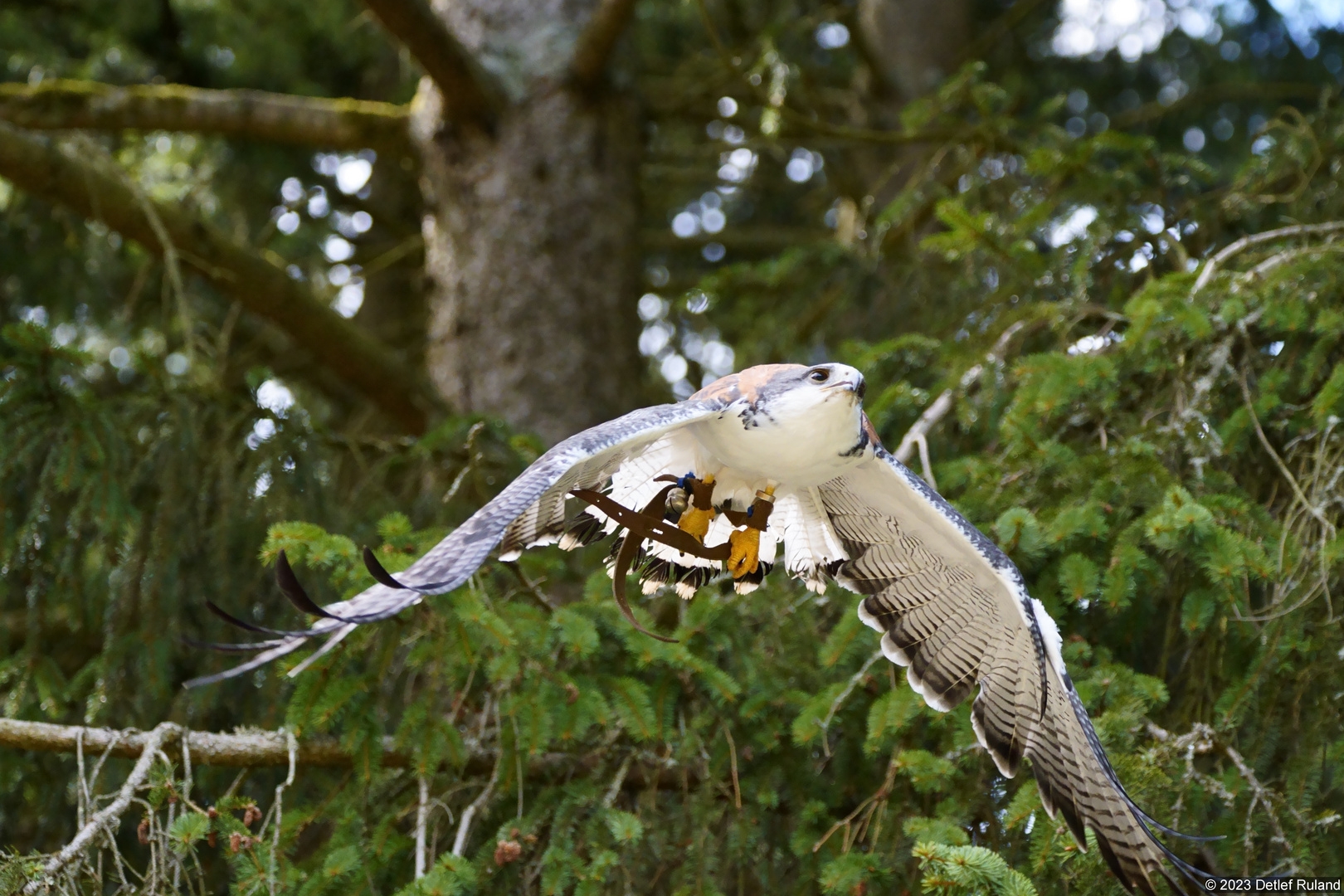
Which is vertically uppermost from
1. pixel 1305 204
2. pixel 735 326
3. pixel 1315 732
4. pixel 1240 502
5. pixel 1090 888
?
pixel 735 326

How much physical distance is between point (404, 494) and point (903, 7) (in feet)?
17.4

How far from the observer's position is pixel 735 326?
21.7 ft

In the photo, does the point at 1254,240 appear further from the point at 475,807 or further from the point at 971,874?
the point at 475,807

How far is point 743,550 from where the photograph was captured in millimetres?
3033

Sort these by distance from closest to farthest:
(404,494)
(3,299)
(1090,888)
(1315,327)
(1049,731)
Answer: (1090,888)
(1049,731)
(1315,327)
(404,494)
(3,299)

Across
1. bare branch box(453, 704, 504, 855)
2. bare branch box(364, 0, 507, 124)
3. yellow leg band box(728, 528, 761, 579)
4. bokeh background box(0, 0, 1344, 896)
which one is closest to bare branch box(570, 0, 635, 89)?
bokeh background box(0, 0, 1344, 896)

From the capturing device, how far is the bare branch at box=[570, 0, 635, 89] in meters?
5.01

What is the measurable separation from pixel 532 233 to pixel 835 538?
96.9 inches

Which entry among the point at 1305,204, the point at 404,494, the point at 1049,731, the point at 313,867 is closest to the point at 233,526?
the point at 404,494

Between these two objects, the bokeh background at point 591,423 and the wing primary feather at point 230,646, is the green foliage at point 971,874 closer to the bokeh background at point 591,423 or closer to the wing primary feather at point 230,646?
the bokeh background at point 591,423

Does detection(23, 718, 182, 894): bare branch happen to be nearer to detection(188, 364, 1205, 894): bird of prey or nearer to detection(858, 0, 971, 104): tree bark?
detection(188, 364, 1205, 894): bird of prey

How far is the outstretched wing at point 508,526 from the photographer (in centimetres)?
211

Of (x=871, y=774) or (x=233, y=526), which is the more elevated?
(x=233, y=526)

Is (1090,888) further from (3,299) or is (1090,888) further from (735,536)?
(3,299)
